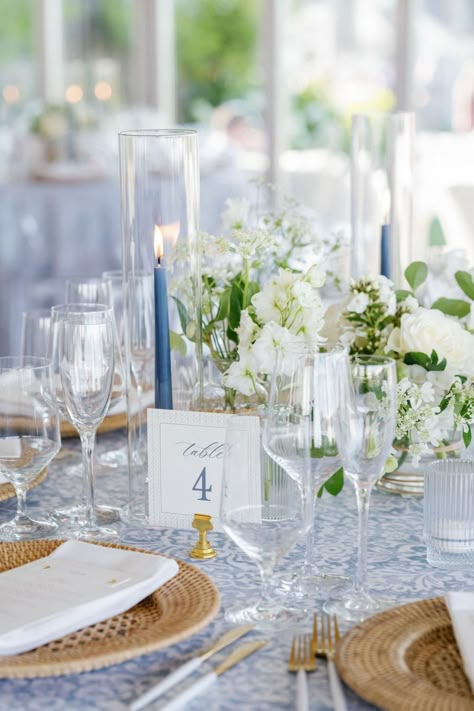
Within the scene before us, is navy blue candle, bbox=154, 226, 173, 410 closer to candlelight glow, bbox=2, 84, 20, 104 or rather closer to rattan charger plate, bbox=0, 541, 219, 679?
rattan charger plate, bbox=0, 541, 219, 679

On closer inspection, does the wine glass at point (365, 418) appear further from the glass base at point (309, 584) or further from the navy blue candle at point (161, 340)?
the navy blue candle at point (161, 340)

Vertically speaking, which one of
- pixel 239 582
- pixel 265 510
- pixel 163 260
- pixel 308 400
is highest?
pixel 163 260

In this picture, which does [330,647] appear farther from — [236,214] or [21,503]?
[236,214]

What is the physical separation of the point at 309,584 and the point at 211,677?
0.78 feet

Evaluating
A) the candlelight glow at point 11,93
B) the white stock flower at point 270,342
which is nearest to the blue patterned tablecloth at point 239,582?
the white stock flower at point 270,342

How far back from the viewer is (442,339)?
51.3 inches

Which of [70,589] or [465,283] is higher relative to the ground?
[465,283]

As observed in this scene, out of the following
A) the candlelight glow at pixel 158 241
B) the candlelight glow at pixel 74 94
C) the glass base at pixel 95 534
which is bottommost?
the glass base at pixel 95 534

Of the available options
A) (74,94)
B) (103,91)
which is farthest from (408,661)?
(103,91)

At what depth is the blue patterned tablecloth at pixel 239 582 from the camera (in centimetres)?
92

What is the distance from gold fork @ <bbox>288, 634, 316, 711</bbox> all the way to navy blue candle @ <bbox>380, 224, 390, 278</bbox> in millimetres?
754

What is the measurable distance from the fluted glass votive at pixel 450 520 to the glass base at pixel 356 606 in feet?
0.42

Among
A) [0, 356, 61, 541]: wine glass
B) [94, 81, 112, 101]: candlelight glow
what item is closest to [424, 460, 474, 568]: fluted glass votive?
[0, 356, 61, 541]: wine glass

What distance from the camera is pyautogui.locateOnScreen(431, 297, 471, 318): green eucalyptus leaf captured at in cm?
142
